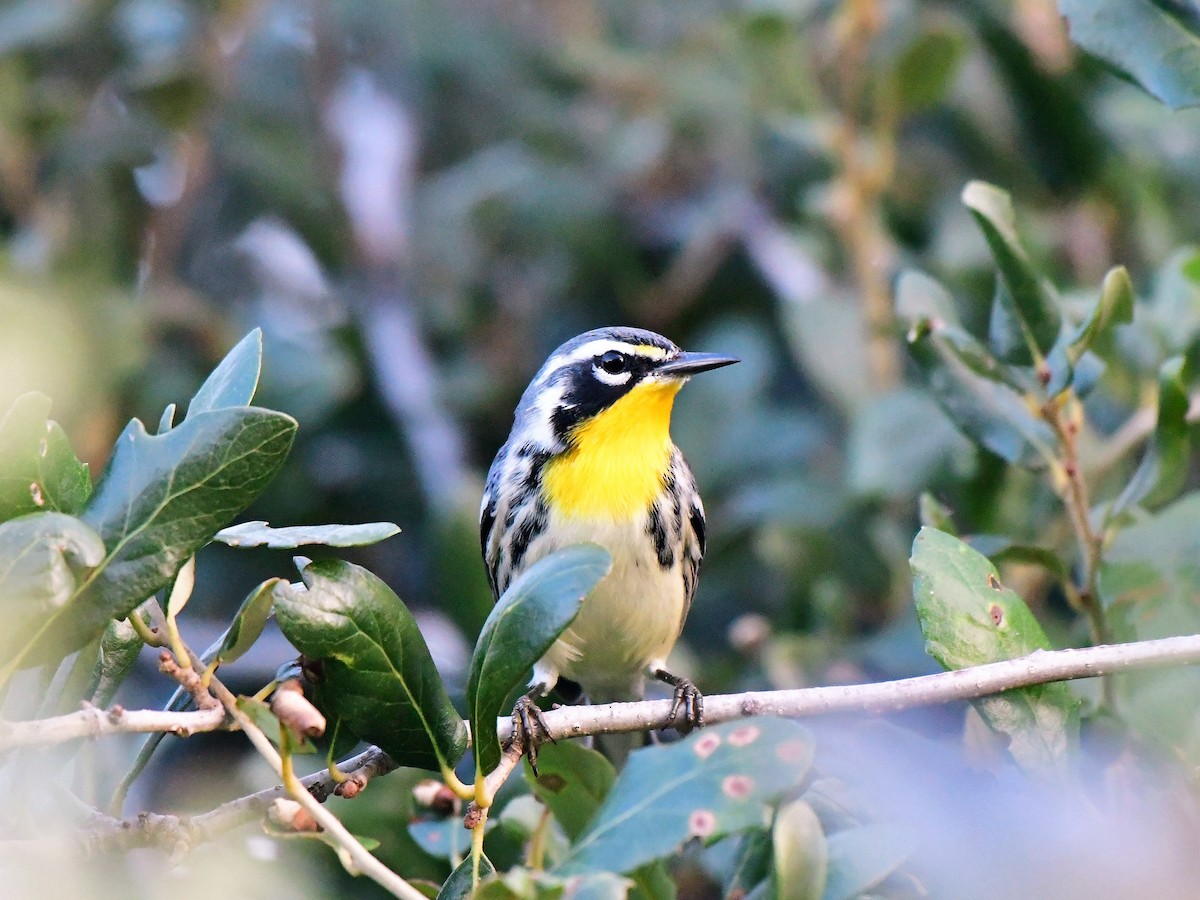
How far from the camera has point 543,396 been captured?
189 inches

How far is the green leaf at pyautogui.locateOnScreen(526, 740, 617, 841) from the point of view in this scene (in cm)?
276

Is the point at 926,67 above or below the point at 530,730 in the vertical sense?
above

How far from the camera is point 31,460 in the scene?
2.11 meters

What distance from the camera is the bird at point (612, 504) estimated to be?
428cm

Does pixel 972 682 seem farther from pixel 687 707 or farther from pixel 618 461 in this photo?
pixel 618 461

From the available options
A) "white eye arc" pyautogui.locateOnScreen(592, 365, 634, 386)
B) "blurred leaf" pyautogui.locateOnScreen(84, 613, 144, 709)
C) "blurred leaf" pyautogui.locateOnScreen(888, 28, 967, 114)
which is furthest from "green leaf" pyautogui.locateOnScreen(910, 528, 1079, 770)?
"blurred leaf" pyautogui.locateOnScreen(888, 28, 967, 114)

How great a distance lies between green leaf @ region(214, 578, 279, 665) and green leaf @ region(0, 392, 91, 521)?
1.12ft

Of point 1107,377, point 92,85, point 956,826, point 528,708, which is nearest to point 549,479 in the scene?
point 528,708

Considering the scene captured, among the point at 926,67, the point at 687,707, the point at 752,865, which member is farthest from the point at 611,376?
the point at 752,865

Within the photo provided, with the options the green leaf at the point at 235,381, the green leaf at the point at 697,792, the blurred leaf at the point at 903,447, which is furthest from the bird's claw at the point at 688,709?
the green leaf at the point at 235,381

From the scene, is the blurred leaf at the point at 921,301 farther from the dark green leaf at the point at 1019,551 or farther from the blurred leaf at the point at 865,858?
the blurred leaf at the point at 865,858

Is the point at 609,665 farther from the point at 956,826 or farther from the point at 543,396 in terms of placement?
the point at 956,826

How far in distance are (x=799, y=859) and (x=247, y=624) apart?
1006mm

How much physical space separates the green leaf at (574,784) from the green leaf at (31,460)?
3.69ft
